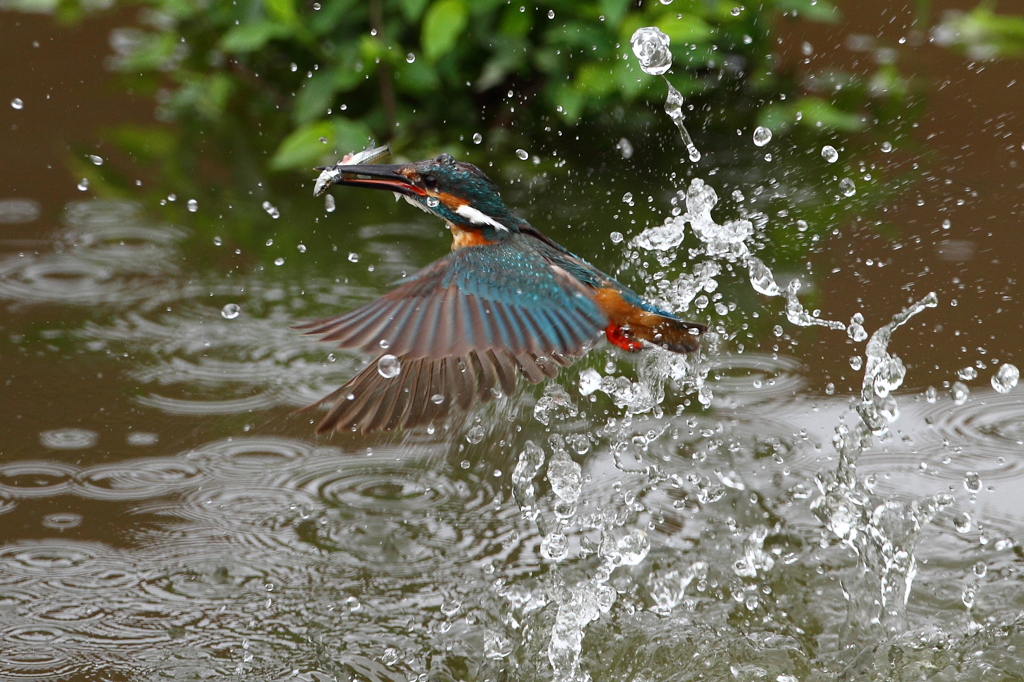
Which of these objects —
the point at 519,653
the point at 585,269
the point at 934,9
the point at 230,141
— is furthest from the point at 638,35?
the point at 934,9

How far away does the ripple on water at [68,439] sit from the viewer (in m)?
3.38

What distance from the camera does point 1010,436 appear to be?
342cm

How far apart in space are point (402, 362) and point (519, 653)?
81cm

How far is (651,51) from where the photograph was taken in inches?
146

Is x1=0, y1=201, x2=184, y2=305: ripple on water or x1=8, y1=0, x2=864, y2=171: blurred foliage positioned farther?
x1=8, y1=0, x2=864, y2=171: blurred foliage

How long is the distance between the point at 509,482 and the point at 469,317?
81 cm

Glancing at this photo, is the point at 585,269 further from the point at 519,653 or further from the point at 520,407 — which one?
the point at 519,653

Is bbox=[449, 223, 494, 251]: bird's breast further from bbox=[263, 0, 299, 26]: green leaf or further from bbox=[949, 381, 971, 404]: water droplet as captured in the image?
bbox=[263, 0, 299, 26]: green leaf

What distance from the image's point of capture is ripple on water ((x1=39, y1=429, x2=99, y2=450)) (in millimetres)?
3385

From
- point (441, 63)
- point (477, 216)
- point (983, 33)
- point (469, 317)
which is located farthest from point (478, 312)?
point (983, 33)

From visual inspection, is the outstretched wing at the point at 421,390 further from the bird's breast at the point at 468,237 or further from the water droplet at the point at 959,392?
the water droplet at the point at 959,392

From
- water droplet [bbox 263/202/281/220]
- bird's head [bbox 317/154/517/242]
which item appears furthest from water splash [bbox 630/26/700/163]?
water droplet [bbox 263/202/281/220]

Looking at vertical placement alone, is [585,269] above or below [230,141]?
below

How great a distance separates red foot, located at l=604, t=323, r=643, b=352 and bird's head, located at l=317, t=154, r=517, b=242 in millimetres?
375
